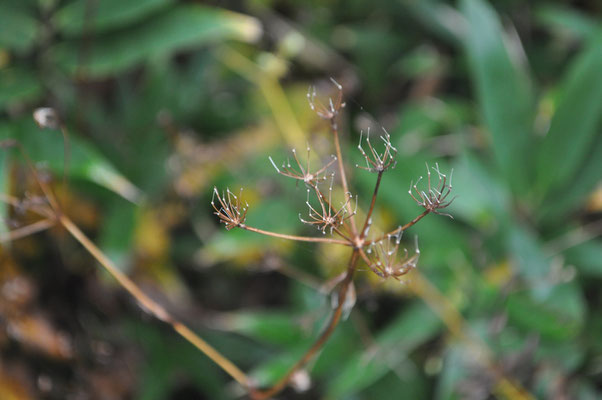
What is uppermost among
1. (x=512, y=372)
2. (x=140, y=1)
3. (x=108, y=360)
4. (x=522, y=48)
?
(x=140, y=1)

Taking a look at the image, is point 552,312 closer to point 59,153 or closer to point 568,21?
point 568,21

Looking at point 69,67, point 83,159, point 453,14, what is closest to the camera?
point 83,159

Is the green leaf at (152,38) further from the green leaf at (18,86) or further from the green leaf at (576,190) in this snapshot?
the green leaf at (576,190)

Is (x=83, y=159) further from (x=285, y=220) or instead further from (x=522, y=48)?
(x=522, y=48)

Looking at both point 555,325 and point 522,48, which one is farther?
point 522,48

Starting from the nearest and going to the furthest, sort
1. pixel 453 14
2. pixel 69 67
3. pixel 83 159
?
1. pixel 83 159
2. pixel 69 67
3. pixel 453 14

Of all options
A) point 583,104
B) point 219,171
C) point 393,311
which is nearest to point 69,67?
point 219,171

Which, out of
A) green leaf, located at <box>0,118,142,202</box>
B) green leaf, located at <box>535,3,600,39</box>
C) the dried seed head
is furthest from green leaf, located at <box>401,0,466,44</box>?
the dried seed head


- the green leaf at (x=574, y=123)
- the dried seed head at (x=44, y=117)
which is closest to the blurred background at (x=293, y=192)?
the green leaf at (x=574, y=123)
